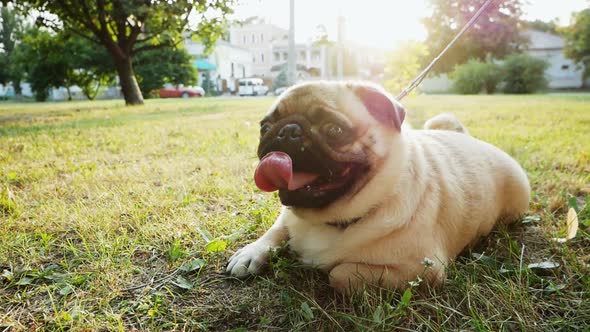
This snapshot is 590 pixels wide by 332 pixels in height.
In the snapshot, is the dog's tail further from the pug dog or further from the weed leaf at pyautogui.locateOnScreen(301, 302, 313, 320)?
the weed leaf at pyautogui.locateOnScreen(301, 302, 313, 320)

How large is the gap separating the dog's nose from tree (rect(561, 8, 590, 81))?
41335 mm

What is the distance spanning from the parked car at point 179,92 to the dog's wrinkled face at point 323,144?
34.7m

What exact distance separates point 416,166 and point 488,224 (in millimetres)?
713

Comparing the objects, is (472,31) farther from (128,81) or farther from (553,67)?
(128,81)

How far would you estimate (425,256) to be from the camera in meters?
1.85

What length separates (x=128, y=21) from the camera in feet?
49.7

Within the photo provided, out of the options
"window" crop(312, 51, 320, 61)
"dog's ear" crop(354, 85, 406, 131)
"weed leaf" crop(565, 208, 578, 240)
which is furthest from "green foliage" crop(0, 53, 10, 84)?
"weed leaf" crop(565, 208, 578, 240)

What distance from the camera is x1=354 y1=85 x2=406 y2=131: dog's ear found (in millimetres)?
1921

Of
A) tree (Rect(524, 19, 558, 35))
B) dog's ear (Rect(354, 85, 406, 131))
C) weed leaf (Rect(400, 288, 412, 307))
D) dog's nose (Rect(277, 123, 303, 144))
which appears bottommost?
weed leaf (Rect(400, 288, 412, 307))

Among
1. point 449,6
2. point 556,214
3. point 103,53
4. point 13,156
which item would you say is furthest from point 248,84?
point 556,214

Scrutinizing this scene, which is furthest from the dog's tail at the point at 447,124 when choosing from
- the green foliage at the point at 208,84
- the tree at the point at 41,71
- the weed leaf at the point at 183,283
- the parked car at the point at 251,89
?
the green foliage at the point at 208,84

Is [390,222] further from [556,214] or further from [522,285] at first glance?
[556,214]

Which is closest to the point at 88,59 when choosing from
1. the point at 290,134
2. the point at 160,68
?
the point at 160,68

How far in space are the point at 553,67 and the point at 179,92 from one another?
3886cm
